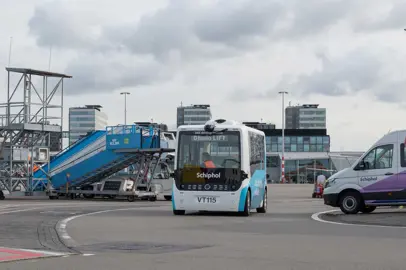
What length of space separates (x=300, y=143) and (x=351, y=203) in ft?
325

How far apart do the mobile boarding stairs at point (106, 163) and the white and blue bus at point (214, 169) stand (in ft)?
36.0

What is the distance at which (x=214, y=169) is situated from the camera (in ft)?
67.7

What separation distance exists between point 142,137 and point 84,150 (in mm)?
4340

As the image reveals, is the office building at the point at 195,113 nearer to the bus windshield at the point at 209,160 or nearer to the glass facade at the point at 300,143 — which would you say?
the glass facade at the point at 300,143

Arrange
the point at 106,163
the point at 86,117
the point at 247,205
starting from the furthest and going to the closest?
the point at 86,117 < the point at 106,163 < the point at 247,205

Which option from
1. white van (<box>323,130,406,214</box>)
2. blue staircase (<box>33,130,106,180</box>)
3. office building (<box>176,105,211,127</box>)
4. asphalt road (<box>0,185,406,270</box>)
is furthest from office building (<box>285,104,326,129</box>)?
asphalt road (<box>0,185,406,270</box>)

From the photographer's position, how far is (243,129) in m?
21.1

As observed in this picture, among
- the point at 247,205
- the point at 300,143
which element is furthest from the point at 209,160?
the point at 300,143

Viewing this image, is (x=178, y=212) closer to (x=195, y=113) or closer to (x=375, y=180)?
(x=375, y=180)

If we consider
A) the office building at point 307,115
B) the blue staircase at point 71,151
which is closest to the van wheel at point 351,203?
the blue staircase at point 71,151

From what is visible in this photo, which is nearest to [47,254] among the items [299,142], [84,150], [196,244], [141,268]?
[141,268]

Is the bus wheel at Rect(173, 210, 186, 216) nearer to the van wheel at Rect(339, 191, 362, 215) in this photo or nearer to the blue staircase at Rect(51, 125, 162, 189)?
the van wheel at Rect(339, 191, 362, 215)

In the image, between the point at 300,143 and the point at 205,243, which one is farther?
the point at 300,143

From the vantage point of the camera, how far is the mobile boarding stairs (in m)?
32.5
